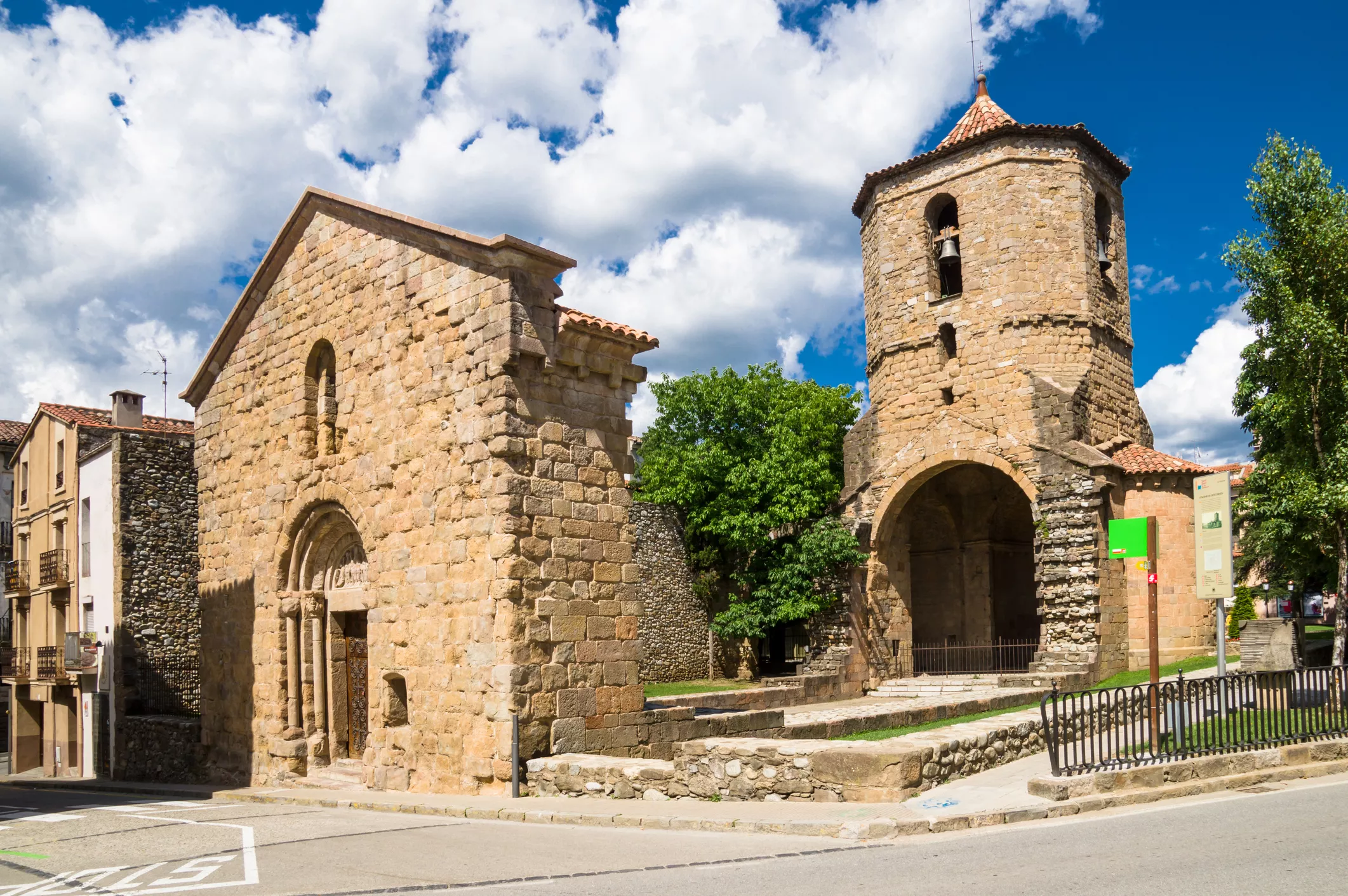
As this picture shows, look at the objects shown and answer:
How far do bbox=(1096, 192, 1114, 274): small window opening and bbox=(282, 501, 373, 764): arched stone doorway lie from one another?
62.0 feet

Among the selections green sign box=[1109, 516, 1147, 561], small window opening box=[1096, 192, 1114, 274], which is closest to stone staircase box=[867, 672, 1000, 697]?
small window opening box=[1096, 192, 1114, 274]

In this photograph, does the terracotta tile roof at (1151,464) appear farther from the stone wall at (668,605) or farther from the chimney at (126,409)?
the chimney at (126,409)

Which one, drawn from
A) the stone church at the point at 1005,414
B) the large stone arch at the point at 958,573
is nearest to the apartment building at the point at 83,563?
the stone church at the point at 1005,414

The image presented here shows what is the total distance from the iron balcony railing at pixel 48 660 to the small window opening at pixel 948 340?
2316 centimetres

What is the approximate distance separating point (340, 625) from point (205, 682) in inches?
155

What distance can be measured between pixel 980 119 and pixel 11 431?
106 ft

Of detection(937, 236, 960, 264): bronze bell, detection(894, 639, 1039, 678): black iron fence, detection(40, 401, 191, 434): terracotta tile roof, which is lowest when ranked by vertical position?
detection(894, 639, 1039, 678): black iron fence

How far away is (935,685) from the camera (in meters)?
23.2

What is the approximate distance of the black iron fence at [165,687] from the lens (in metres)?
23.6

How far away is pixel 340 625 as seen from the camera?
1441 cm

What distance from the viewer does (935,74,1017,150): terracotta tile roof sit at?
2464 centimetres

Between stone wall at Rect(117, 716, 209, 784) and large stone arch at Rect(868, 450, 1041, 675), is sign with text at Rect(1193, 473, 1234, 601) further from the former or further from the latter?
stone wall at Rect(117, 716, 209, 784)

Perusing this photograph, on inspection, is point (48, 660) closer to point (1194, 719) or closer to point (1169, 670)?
point (1169, 670)

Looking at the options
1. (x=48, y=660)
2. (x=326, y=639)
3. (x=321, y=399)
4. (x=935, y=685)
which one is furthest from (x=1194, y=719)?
(x=48, y=660)
